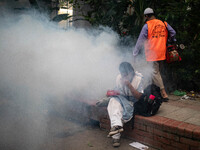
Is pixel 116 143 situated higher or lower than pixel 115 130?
lower

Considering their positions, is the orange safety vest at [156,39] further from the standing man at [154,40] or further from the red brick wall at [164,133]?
the red brick wall at [164,133]

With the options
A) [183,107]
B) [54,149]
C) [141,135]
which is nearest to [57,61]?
[54,149]

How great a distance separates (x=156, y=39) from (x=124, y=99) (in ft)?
5.32

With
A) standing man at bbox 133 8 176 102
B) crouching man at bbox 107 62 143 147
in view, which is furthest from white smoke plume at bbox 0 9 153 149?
Result: crouching man at bbox 107 62 143 147

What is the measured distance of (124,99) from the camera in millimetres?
3695

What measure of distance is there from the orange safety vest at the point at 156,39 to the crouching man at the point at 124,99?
3.57 feet

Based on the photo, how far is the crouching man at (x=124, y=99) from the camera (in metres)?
3.50

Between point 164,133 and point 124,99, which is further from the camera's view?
point 124,99

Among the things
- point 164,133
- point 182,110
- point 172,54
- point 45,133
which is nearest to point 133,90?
point 164,133

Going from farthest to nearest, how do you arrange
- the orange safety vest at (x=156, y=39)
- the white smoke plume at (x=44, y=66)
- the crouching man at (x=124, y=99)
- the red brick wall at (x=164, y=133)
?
the orange safety vest at (x=156, y=39) → the white smoke plume at (x=44, y=66) → the crouching man at (x=124, y=99) → the red brick wall at (x=164, y=133)

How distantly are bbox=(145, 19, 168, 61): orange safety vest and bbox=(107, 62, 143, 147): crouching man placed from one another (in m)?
1.09

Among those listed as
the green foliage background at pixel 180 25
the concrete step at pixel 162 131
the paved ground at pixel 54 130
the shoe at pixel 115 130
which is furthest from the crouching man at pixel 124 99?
the green foliage background at pixel 180 25

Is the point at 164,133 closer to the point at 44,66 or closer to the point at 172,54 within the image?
the point at 172,54

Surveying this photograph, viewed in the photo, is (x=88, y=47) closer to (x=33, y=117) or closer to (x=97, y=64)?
(x=97, y=64)
